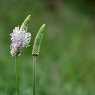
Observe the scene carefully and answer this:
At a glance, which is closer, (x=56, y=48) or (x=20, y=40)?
(x=20, y=40)

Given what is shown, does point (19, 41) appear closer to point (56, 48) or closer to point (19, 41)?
point (19, 41)

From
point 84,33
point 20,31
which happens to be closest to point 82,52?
point 84,33

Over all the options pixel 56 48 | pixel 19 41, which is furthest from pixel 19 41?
pixel 56 48

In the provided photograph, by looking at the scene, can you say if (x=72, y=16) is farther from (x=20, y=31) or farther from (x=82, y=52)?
(x=20, y=31)

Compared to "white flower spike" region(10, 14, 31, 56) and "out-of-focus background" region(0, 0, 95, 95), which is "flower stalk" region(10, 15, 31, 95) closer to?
"white flower spike" region(10, 14, 31, 56)

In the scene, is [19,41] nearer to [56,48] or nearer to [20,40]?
[20,40]

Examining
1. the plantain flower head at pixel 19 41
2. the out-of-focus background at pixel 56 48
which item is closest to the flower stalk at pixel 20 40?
the plantain flower head at pixel 19 41

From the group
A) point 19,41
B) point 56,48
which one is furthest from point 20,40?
point 56,48
